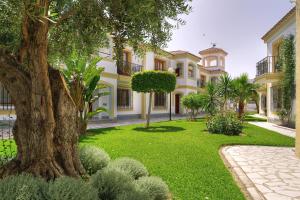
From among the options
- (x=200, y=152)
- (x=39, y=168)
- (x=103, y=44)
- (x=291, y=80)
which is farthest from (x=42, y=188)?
(x=291, y=80)

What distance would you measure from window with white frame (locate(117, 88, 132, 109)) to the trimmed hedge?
739 centimetres

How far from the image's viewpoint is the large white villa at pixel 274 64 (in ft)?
63.3

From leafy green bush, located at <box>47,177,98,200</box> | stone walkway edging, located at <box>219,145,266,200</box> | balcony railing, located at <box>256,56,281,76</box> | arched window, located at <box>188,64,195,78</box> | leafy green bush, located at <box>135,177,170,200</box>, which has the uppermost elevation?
Answer: arched window, located at <box>188,64,195,78</box>

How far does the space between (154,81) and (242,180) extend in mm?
12277

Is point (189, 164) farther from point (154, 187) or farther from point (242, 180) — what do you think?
point (154, 187)

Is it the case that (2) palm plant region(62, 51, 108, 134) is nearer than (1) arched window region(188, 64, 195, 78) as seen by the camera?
Yes

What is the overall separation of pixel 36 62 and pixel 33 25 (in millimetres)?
598

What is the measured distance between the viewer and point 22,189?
10.7ft

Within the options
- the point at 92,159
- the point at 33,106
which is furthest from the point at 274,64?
the point at 33,106

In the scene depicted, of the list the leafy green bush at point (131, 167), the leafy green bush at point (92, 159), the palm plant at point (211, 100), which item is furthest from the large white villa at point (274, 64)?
the leafy green bush at point (92, 159)

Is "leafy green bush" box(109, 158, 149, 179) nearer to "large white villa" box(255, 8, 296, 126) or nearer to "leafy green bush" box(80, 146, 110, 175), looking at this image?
"leafy green bush" box(80, 146, 110, 175)

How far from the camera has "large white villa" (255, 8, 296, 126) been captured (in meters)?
19.3

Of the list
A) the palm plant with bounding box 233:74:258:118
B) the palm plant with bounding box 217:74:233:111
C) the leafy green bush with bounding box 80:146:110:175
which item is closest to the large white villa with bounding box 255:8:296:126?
the palm plant with bounding box 233:74:258:118

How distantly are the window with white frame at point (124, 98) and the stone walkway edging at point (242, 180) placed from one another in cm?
1753
